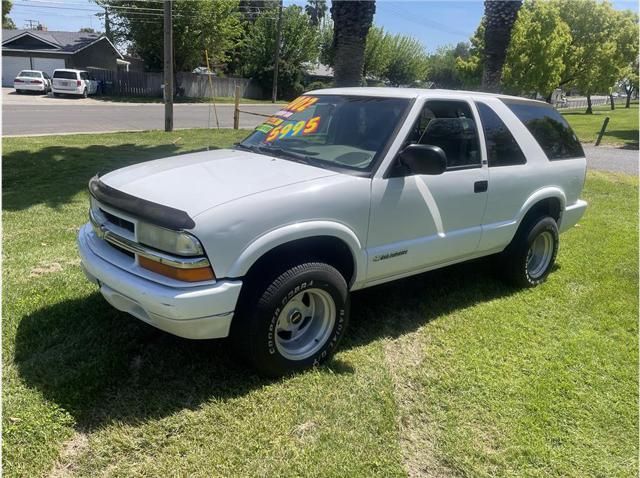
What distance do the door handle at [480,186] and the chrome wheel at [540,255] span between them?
1.24 meters

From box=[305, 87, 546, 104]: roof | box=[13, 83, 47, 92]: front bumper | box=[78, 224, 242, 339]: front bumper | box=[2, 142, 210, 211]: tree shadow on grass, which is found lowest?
box=[13, 83, 47, 92]: front bumper

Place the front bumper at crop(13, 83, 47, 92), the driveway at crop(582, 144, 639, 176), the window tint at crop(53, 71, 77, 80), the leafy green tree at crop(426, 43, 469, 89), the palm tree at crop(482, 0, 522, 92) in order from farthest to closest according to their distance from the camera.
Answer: the leafy green tree at crop(426, 43, 469, 89)
the front bumper at crop(13, 83, 47, 92)
the window tint at crop(53, 71, 77, 80)
the driveway at crop(582, 144, 639, 176)
the palm tree at crop(482, 0, 522, 92)

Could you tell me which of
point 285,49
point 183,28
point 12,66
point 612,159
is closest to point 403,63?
point 285,49

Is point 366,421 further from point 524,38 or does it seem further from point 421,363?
point 524,38

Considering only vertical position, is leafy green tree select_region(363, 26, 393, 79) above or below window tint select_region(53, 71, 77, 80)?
above

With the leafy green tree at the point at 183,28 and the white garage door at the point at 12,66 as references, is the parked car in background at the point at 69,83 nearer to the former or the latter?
the leafy green tree at the point at 183,28

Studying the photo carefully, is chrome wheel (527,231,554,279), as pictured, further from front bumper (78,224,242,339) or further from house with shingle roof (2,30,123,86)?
house with shingle roof (2,30,123,86)

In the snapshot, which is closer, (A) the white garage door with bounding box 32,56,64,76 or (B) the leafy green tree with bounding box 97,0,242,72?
(B) the leafy green tree with bounding box 97,0,242,72

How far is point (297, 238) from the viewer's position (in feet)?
10.3

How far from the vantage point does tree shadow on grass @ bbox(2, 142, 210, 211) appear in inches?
285

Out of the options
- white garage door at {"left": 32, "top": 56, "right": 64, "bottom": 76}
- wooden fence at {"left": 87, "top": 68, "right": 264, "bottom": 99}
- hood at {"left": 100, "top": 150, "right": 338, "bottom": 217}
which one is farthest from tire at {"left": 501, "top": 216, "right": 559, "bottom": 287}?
white garage door at {"left": 32, "top": 56, "right": 64, "bottom": 76}

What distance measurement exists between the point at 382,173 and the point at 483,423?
1697 mm

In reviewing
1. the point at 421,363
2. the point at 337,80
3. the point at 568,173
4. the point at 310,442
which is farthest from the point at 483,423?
the point at 337,80

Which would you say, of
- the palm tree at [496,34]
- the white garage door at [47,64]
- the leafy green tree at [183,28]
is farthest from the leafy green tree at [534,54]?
the white garage door at [47,64]
